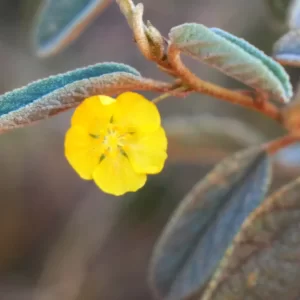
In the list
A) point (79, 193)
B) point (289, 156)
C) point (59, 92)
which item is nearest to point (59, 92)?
point (59, 92)

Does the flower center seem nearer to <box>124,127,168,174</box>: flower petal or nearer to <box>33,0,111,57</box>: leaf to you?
<box>124,127,168,174</box>: flower petal

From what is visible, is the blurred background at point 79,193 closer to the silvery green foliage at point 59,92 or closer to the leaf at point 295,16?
the leaf at point 295,16

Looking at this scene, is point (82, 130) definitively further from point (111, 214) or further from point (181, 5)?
point (181, 5)

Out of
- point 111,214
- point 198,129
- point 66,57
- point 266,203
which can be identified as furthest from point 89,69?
point 66,57

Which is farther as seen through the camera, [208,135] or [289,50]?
[208,135]

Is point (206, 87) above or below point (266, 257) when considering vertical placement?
above

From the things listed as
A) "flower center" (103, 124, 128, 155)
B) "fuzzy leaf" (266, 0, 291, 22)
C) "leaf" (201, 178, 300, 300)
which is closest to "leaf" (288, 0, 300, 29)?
"fuzzy leaf" (266, 0, 291, 22)

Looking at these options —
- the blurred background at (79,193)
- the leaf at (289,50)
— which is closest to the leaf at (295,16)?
the leaf at (289,50)

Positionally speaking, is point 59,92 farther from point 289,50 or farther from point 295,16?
point 295,16
